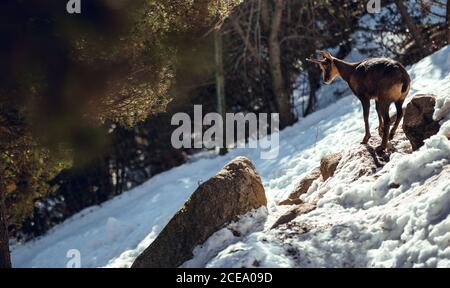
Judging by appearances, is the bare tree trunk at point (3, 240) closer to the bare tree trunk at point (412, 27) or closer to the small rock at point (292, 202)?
the small rock at point (292, 202)

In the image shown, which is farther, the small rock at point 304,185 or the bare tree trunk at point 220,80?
the bare tree trunk at point 220,80

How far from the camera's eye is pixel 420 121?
9.72 metres

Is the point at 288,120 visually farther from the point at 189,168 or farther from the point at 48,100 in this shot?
Answer: the point at 48,100

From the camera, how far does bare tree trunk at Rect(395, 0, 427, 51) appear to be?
1936cm

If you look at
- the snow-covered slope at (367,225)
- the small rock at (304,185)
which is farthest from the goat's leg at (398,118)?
the small rock at (304,185)

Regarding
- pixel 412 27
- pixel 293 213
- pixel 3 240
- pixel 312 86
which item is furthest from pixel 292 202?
pixel 312 86

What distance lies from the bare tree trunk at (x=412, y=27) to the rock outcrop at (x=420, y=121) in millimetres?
9670

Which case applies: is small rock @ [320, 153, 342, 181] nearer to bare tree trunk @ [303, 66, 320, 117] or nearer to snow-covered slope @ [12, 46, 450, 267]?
snow-covered slope @ [12, 46, 450, 267]

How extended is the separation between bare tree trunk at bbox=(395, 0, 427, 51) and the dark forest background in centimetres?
3

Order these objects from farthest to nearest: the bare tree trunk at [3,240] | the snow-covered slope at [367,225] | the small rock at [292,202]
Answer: the bare tree trunk at [3,240] → the small rock at [292,202] → the snow-covered slope at [367,225]

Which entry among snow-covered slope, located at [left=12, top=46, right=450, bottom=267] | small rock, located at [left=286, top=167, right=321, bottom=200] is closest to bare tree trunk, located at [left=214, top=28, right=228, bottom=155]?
snow-covered slope, located at [left=12, top=46, right=450, bottom=267]

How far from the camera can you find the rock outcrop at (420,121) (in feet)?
31.5

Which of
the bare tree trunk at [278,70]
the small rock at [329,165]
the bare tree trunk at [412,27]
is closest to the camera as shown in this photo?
the small rock at [329,165]
